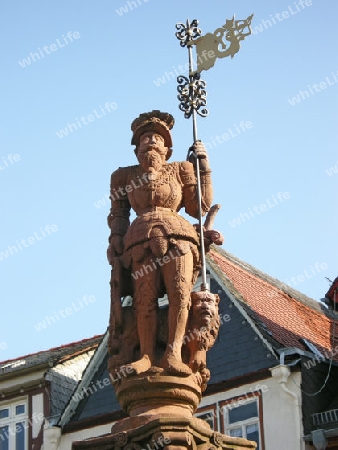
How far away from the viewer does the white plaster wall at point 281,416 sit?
1977 cm

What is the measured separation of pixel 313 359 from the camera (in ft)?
68.4

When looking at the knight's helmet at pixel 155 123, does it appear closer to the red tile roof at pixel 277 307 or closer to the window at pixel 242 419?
the window at pixel 242 419

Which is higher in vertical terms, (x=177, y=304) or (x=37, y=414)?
(x=37, y=414)

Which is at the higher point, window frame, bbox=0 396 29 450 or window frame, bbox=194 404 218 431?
window frame, bbox=0 396 29 450

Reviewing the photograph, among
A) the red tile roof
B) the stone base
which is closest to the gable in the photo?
the red tile roof

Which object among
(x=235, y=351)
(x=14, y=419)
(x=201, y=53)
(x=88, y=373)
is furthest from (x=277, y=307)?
(x=201, y=53)

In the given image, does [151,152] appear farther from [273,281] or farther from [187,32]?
[273,281]

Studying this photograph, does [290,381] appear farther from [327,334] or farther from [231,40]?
[231,40]

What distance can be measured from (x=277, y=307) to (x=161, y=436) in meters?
13.4

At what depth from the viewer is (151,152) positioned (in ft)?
40.8

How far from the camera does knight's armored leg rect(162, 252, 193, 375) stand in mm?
11245

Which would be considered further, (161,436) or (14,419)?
(14,419)

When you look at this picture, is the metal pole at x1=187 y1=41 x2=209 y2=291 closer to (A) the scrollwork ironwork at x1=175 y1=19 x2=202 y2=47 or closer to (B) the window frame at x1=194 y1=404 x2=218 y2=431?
(A) the scrollwork ironwork at x1=175 y1=19 x2=202 y2=47

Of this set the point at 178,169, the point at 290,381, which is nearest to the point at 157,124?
the point at 178,169
